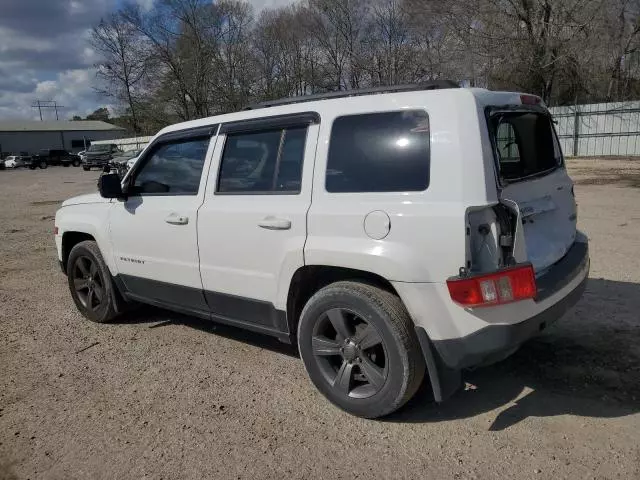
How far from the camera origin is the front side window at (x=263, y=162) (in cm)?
350

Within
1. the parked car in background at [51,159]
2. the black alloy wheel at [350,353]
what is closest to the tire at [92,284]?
the black alloy wheel at [350,353]

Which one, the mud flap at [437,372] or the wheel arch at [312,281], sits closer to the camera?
the mud flap at [437,372]

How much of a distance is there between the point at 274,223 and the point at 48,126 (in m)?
98.4

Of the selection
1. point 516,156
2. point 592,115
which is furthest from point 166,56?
point 516,156

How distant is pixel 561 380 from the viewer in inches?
143

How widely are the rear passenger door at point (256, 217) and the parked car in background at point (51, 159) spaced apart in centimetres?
5566

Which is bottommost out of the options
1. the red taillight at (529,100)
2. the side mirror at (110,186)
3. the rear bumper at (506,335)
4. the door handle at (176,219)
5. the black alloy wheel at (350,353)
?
the black alloy wheel at (350,353)

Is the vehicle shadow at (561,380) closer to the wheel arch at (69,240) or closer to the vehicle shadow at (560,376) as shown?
the vehicle shadow at (560,376)

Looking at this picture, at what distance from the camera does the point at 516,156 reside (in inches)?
141

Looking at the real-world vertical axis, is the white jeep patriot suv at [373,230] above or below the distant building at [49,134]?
below

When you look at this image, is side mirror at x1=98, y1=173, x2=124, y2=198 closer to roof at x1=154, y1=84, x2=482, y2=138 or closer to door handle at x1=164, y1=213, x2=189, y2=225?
door handle at x1=164, y1=213, x2=189, y2=225

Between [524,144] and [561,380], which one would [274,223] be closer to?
[524,144]

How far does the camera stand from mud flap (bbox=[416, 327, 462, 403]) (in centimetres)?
290

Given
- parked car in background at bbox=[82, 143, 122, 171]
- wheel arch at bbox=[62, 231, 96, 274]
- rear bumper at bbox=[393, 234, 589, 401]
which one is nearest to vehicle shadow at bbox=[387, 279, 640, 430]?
rear bumper at bbox=[393, 234, 589, 401]
